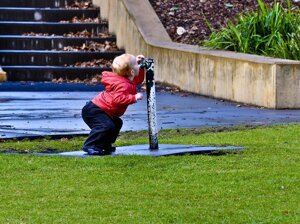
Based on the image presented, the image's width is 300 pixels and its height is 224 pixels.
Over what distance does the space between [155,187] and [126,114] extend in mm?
5938

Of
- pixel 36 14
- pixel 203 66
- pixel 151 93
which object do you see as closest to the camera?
pixel 151 93

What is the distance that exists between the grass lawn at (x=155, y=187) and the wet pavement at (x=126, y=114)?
1.67 m

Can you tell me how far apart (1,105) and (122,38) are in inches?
218

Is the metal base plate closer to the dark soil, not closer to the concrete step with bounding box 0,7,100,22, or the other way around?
the dark soil

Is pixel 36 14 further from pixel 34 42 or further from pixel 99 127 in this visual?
pixel 99 127

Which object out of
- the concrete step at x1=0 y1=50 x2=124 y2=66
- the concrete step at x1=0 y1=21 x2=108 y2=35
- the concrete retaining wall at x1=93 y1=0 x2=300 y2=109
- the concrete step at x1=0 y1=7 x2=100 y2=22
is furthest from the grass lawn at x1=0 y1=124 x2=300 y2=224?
the concrete step at x1=0 y1=7 x2=100 y2=22

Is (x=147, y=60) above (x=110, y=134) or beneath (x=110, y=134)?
above

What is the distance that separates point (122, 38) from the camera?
19797 millimetres

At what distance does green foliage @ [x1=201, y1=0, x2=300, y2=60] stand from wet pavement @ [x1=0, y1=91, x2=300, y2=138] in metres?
1.21

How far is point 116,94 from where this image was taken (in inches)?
385

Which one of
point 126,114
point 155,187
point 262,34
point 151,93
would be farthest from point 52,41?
point 155,187

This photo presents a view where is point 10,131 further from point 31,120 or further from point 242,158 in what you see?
point 242,158

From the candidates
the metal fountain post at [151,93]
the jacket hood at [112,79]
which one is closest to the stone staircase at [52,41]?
the metal fountain post at [151,93]

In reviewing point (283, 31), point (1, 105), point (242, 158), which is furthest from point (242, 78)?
point (242, 158)
